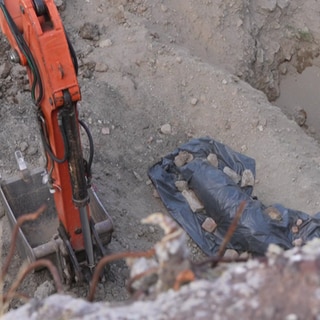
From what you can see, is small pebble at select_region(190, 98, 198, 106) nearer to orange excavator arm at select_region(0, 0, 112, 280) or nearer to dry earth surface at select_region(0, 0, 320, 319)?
dry earth surface at select_region(0, 0, 320, 319)

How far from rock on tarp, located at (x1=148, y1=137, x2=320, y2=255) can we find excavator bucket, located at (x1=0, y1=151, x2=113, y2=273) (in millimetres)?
990

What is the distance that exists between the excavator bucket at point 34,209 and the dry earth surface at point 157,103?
23cm

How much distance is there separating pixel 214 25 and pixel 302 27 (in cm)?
140

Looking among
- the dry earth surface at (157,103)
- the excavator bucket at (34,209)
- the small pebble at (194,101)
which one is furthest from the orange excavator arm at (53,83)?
the small pebble at (194,101)

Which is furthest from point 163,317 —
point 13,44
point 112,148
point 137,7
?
point 137,7

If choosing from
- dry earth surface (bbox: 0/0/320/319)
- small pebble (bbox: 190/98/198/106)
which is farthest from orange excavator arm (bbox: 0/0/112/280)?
small pebble (bbox: 190/98/198/106)

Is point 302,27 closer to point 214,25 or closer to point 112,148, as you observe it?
point 214,25

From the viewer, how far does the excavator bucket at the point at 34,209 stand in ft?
17.3

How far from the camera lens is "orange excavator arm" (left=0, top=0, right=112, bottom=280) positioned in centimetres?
392

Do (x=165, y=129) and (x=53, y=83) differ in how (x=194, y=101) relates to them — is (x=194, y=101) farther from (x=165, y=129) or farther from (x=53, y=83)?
(x=53, y=83)

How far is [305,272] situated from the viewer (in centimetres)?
186

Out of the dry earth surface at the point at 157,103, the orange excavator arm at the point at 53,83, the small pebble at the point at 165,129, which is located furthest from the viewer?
the small pebble at the point at 165,129

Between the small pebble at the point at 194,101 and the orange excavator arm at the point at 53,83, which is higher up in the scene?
the orange excavator arm at the point at 53,83

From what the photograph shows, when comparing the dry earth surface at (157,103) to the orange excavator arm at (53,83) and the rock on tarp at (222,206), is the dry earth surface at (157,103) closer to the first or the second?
the rock on tarp at (222,206)
